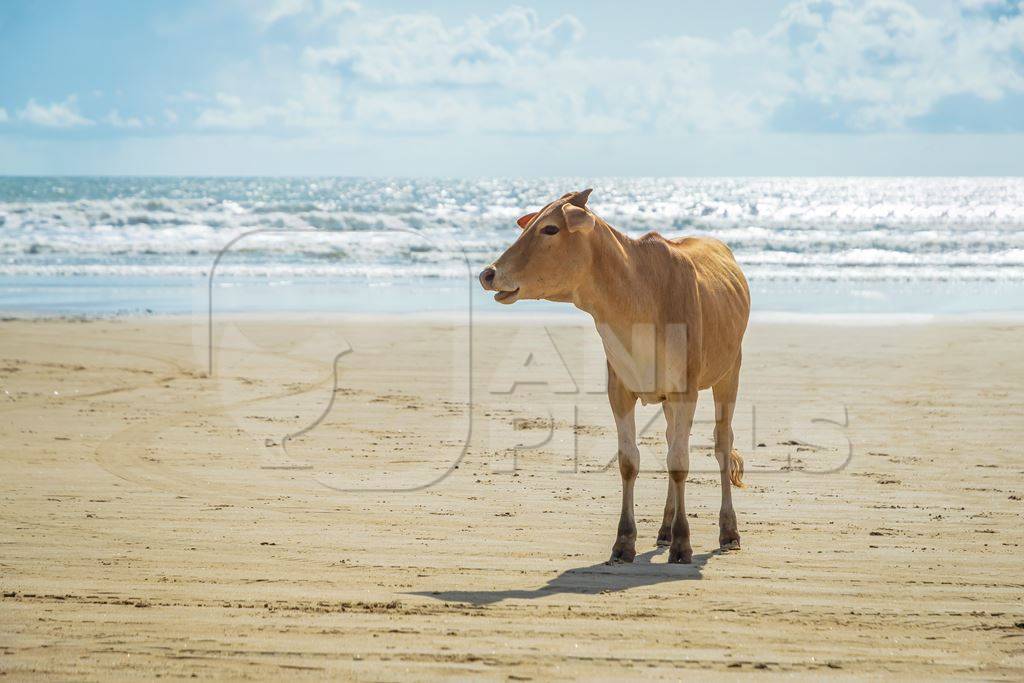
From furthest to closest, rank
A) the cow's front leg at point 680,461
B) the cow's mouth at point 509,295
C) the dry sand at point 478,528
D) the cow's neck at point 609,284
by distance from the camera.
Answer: the cow's front leg at point 680,461
the cow's neck at point 609,284
the cow's mouth at point 509,295
the dry sand at point 478,528

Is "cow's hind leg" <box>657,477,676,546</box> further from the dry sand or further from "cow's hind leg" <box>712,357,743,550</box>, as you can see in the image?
"cow's hind leg" <box>712,357,743,550</box>

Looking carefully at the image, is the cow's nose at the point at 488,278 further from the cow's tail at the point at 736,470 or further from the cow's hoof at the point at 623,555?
the cow's tail at the point at 736,470

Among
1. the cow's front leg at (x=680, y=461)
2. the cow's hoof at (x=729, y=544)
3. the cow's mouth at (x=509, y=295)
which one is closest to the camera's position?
the cow's mouth at (x=509, y=295)

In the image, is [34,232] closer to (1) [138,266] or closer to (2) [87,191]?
(1) [138,266]

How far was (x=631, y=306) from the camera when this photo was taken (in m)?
6.21

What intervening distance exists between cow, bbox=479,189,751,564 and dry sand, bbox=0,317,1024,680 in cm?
64

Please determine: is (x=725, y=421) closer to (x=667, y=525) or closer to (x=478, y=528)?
(x=667, y=525)

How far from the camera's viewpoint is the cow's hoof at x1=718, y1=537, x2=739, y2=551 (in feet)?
22.1

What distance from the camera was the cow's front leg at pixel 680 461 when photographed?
20.9 feet

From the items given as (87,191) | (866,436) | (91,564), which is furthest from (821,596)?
(87,191)

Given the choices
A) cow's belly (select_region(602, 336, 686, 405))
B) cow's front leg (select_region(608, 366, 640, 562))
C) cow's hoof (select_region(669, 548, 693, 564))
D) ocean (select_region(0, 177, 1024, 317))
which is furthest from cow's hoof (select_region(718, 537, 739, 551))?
ocean (select_region(0, 177, 1024, 317))

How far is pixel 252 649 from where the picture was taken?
497 cm

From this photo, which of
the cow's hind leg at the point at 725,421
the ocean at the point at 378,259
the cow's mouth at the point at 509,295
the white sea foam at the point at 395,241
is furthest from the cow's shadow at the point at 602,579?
the white sea foam at the point at 395,241

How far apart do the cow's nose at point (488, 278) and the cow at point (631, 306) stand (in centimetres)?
1
